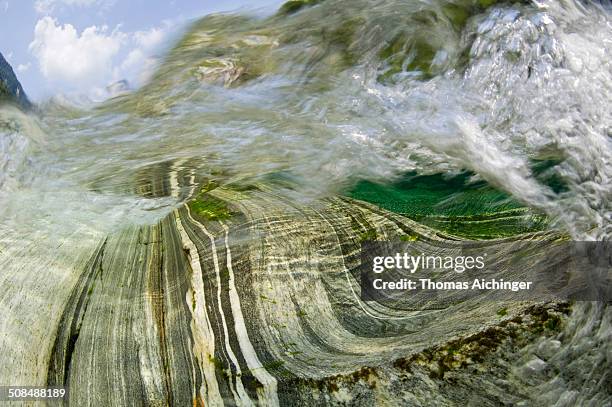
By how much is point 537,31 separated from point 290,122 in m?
3.10

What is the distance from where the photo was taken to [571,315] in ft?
12.9

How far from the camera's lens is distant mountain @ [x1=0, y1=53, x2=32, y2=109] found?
582cm

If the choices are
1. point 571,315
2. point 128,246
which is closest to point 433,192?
point 571,315

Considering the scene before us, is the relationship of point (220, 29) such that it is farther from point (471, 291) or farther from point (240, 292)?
point (471, 291)

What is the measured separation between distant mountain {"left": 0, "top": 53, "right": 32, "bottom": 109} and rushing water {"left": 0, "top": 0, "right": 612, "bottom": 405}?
0.18 metres
